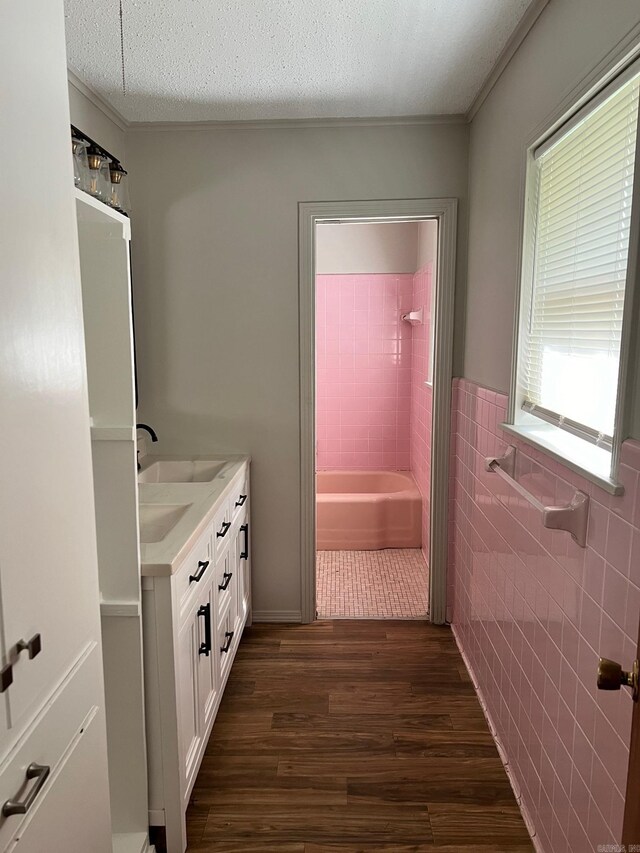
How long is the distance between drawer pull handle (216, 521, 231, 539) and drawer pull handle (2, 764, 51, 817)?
133cm

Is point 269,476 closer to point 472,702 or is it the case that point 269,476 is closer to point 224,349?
point 224,349

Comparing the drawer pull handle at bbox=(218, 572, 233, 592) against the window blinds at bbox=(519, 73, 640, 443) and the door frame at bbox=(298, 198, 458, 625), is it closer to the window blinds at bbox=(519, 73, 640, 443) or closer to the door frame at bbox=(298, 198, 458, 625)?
the door frame at bbox=(298, 198, 458, 625)

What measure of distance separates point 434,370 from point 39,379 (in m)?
2.34

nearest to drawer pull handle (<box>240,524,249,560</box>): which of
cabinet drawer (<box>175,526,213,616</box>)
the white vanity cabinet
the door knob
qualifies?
the white vanity cabinet

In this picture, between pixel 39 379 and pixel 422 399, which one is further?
pixel 422 399

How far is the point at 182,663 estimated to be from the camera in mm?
1807

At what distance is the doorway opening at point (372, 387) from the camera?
4.42 meters

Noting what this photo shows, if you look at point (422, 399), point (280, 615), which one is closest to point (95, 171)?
point (280, 615)

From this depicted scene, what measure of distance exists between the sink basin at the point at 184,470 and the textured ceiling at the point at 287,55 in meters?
1.68

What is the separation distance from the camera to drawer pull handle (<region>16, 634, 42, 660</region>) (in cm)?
94

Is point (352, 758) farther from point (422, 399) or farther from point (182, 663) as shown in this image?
point (422, 399)

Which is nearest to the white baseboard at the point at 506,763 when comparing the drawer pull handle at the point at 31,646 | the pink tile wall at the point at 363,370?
the drawer pull handle at the point at 31,646

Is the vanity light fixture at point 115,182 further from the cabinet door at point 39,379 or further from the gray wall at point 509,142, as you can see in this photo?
the gray wall at point 509,142

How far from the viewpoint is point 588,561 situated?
145 cm
